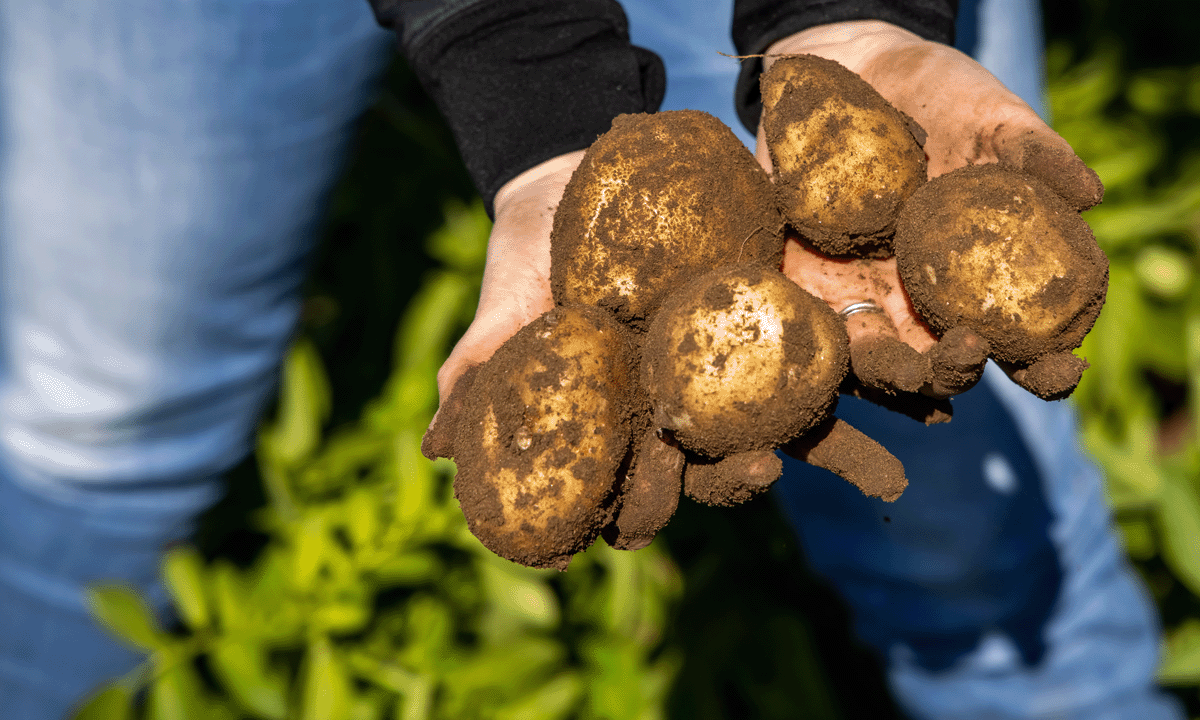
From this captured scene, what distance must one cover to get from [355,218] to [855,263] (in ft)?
5.20

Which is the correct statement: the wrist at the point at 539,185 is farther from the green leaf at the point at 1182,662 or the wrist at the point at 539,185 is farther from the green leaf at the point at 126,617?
the green leaf at the point at 1182,662

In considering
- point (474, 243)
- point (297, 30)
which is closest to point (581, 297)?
point (297, 30)

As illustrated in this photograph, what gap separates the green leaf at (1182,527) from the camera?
1.90 meters

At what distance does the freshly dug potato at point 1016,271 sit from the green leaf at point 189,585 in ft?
5.06

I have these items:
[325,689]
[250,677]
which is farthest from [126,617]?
[325,689]

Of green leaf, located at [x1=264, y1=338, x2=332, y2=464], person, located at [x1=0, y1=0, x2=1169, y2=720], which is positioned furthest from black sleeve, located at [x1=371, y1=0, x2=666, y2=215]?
green leaf, located at [x1=264, y1=338, x2=332, y2=464]

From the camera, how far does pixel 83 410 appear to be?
180cm

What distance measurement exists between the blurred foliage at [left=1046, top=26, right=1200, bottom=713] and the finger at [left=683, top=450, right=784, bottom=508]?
1.40m

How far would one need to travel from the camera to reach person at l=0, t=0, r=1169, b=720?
141cm

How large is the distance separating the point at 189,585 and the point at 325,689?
39 centimetres

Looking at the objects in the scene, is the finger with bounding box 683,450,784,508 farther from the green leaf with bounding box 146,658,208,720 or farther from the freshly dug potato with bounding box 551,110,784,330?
the green leaf with bounding box 146,658,208,720

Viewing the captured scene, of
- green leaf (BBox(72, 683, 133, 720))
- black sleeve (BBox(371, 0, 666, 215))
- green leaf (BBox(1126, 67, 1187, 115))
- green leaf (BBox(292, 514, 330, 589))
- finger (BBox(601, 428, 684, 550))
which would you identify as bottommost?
green leaf (BBox(292, 514, 330, 589))

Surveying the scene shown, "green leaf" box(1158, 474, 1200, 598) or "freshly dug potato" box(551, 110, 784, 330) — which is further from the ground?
"freshly dug potato" box(551, 110, 784, 330)

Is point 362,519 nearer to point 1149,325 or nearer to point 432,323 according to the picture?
point 432,323
